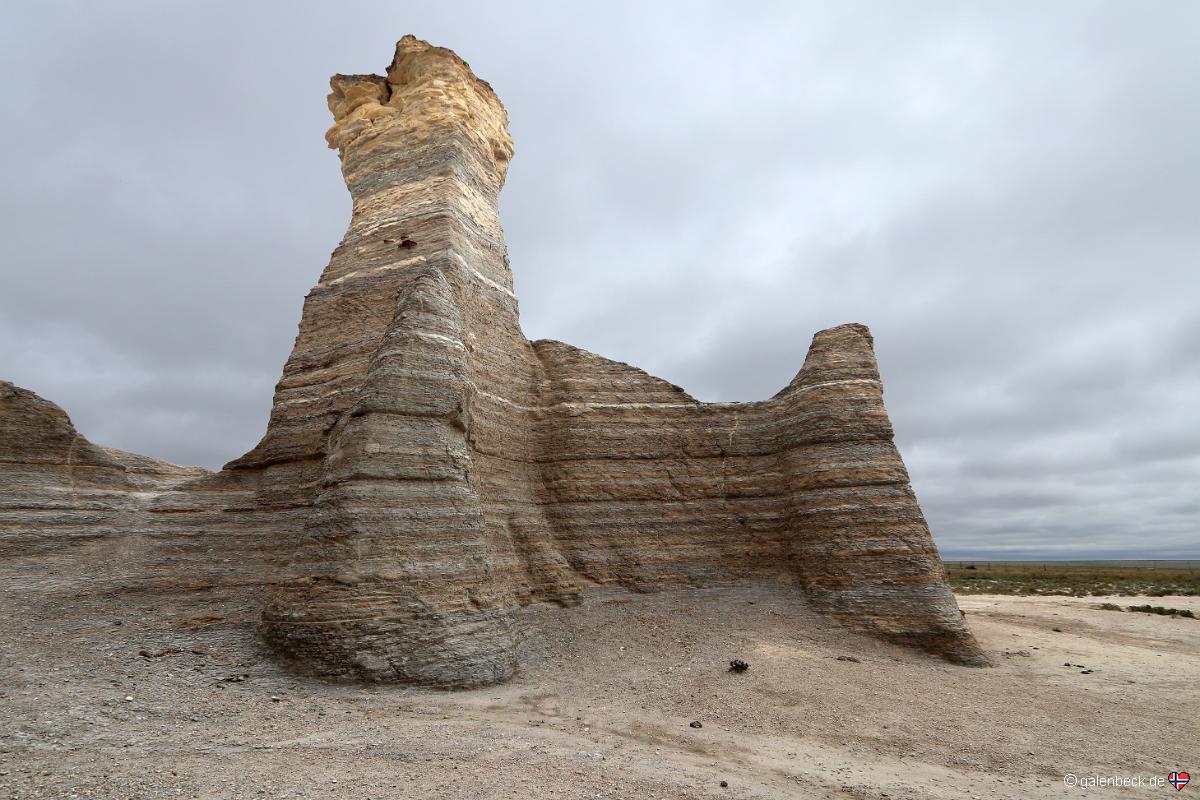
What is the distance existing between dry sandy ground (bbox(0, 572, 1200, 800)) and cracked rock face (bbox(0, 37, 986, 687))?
0.81 metres

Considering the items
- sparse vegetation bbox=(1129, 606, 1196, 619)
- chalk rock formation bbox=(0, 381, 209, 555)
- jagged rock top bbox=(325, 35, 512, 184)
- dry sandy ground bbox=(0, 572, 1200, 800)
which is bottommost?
sparse vegetation bbox=(1129, 606, 1196, 619)

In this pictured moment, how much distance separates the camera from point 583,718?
7.61 m

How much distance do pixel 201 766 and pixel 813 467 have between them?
1123 centimetres

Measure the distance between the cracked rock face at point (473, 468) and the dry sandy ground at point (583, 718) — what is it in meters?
0.81

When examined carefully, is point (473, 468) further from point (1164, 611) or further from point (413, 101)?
point (1164, 611)

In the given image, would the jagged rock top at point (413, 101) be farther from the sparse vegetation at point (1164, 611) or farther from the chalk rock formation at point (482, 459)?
the sparse vegetation at point (1164, 611)

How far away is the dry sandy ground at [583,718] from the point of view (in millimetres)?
5383

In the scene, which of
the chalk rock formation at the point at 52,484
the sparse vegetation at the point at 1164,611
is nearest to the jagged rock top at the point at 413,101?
the chalk rock formation at the point at 52,484

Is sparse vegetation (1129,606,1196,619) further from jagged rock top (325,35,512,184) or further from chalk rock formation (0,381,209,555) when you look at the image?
chalk rock formation (0,381,209,555)

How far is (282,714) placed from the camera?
21.9ft

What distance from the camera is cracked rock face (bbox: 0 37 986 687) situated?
8609 mm

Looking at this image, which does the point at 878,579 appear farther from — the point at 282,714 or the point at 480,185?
the point at 480,185

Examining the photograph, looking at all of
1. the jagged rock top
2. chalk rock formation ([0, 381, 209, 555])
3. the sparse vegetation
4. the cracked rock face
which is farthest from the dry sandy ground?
the sparse vegetation

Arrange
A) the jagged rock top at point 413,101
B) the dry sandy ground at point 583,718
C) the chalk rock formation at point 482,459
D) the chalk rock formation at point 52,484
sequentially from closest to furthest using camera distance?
the dry sandy ground at point 583,718, the chalk rock formation at point 482,459, the chalk rock formation at point 52,484, the jagged rock top at point 413,101
